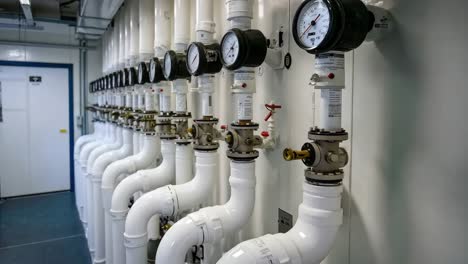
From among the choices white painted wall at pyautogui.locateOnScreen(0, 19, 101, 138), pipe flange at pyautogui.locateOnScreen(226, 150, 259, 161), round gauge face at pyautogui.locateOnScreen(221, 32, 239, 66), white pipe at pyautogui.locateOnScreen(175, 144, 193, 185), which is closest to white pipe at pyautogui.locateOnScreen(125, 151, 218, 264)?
white pipe at pyautogui.locateOnScreen(175, 144, 193, 185)

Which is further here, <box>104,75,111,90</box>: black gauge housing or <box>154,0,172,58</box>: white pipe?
<box>104,75,111,90</box>: black gauge housing

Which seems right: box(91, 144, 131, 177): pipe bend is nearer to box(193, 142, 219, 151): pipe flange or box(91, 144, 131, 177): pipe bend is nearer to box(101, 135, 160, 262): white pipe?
box(101, 135, 160, 262): white pipe

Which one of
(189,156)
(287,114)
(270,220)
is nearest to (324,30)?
(287,114)

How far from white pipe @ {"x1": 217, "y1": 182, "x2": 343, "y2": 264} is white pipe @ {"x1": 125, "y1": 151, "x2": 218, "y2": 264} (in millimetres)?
695

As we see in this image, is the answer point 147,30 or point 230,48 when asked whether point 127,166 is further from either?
point 230,48

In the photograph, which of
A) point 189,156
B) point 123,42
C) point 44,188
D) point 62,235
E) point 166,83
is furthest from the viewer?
point 44,188

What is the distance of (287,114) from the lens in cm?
144

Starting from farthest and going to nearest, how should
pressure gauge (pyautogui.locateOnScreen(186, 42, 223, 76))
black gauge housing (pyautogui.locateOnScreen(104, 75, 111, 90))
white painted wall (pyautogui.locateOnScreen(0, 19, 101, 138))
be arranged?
white painted wall (pyautogui.locateOnScreen(0, 19, 101, 138)) → black gauge housing (pyautogui.locateOnScreen(104, 75, 111, 90)) → pressure gauge (pyautogui.locateOnScreen(186, 42, 223, 76))

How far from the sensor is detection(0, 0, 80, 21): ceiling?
160 inches

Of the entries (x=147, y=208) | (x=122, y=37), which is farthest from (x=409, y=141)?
(x=122, y=37)

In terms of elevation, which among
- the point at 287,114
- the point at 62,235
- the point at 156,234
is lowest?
the point at 62,235

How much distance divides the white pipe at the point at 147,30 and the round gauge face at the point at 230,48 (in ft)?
4.65

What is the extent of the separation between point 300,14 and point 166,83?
1428 millimetres

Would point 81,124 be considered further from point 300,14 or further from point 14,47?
point 300,14
